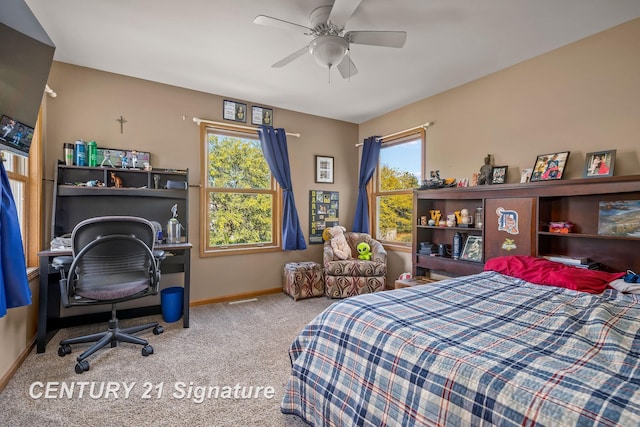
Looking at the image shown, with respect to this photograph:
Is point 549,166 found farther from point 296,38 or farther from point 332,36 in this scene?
point 296,38

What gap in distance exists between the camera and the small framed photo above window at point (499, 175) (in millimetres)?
2979

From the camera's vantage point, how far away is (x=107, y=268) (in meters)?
2.41

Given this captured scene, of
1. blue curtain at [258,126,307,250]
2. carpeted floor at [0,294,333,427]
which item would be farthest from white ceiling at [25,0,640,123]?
carpeted floor at [0,294,333,427]

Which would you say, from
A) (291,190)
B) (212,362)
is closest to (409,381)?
(212,362)

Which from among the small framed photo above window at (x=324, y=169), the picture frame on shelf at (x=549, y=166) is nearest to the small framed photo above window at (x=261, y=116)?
the small framed photo above window at (x=324, y=169)

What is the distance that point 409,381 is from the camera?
1.13m

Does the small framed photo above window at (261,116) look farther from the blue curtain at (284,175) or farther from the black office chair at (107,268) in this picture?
the black office chair at (107,268)

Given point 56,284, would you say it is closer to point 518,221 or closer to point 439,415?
point 439,415

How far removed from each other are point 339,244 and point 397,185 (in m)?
1.22

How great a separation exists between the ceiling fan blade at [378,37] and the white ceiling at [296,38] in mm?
238

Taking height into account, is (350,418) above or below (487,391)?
below

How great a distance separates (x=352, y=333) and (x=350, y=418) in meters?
0.34

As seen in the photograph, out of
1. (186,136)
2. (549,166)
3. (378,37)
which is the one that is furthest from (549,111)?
(186,136)

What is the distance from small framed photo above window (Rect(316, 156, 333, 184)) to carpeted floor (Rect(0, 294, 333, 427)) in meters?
2.35
